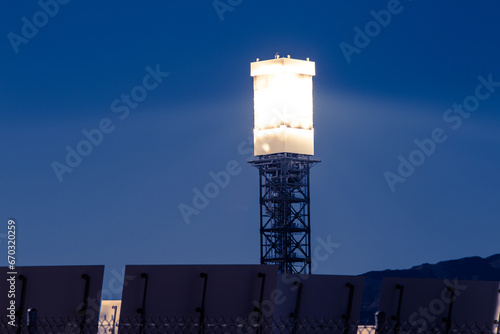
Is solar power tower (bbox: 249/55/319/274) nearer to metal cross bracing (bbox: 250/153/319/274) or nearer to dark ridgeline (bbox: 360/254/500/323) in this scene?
metal cross bracing (bbox: 250/153/319/274)

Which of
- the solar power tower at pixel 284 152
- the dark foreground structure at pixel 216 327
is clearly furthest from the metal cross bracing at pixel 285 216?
the dark foreground structure at pixel 216 327

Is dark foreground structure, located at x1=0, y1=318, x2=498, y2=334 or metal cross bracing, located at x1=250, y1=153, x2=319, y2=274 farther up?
metal cross bracing, located at x1=250, y1=153, x2=319, y2=274

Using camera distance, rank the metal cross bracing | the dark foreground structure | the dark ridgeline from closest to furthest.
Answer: the dark foreground structure
the metal cross bracing
the dark ridgeline

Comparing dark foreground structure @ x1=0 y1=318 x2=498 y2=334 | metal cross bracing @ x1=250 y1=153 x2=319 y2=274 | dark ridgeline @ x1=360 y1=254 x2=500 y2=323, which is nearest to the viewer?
dark foreground structure @ x1=0 y1=318 x2=498 y2=334

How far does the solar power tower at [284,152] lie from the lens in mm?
67812

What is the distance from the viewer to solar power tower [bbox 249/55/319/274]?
6781cm

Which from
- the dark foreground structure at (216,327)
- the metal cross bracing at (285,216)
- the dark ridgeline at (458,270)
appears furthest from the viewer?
the dark ridgeline at (458,270)

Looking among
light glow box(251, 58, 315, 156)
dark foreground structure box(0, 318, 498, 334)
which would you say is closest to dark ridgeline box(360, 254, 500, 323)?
light glow box(251, 58, 315, 156)

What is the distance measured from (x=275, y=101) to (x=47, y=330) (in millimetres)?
59293

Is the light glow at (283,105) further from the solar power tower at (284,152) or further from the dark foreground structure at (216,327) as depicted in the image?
the dark foreground structure at (216,327)

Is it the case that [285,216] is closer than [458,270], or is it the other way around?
[285,216]

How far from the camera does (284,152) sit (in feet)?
228

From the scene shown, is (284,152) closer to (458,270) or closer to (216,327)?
(216,327)

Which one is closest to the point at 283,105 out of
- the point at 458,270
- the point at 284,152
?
the point at 284,152
